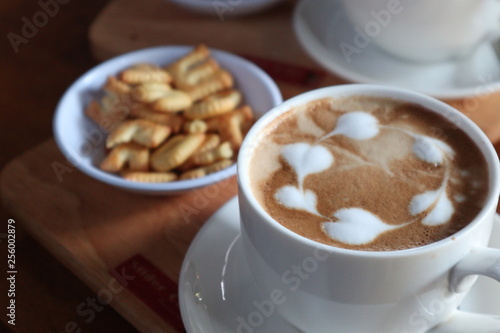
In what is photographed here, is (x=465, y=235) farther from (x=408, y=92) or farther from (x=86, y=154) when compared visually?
(x=86, y=154)

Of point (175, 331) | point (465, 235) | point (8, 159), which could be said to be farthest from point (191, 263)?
point (8, 159)

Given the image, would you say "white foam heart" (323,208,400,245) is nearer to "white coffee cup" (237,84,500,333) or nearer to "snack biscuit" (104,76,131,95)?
"white coffee cup" (237,84,500,333)

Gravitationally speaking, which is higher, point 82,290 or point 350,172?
point 350,172

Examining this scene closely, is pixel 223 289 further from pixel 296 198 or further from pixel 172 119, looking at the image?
pixel 172 119

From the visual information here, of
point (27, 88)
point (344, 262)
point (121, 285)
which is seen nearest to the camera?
point (344, 262)

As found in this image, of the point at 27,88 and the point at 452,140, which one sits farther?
the point at 27,88

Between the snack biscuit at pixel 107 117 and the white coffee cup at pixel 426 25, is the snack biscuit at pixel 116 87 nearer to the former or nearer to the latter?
the snack biscuit at pixel 107 117

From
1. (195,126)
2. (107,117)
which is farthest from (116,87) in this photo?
(195,126)
